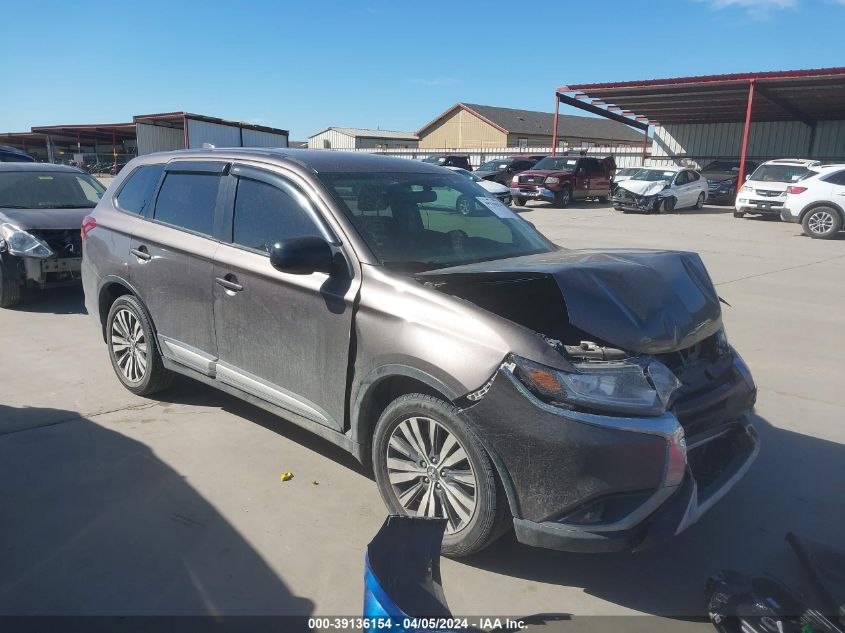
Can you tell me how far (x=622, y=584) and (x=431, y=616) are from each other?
137 cm

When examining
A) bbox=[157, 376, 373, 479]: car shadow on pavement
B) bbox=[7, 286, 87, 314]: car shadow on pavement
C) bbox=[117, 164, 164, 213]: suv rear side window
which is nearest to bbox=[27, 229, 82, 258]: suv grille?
bbox=[7, 286, 87, 314]: car shadow on pavement

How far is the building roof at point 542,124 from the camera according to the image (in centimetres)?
5762

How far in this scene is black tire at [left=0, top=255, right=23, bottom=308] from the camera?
762cm

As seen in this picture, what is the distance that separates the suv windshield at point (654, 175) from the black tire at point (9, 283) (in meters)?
20.5

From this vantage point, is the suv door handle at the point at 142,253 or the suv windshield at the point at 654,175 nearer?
the suv door handle at the point at 142,253

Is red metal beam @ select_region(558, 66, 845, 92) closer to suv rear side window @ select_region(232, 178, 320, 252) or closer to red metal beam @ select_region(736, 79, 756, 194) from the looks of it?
red metal beam @ select_region(736, 79, 756, 194)

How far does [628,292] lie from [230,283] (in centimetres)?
224

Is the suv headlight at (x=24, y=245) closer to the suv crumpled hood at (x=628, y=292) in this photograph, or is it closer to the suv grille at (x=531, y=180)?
the suv crumpled hood at (x=628, y=292)

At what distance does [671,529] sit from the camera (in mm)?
2561

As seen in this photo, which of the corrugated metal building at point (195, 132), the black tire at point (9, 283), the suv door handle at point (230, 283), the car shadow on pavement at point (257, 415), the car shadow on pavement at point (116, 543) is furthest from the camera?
the corrugated metal building at point (195, 132)

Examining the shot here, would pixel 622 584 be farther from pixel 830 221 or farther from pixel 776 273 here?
pixel 830 221

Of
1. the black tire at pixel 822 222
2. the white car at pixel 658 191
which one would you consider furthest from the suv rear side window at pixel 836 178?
the white car at pixel 658 191

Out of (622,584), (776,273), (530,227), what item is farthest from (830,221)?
(622,584)

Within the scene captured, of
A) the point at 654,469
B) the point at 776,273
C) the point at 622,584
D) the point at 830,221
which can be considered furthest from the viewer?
the point at 830,221
